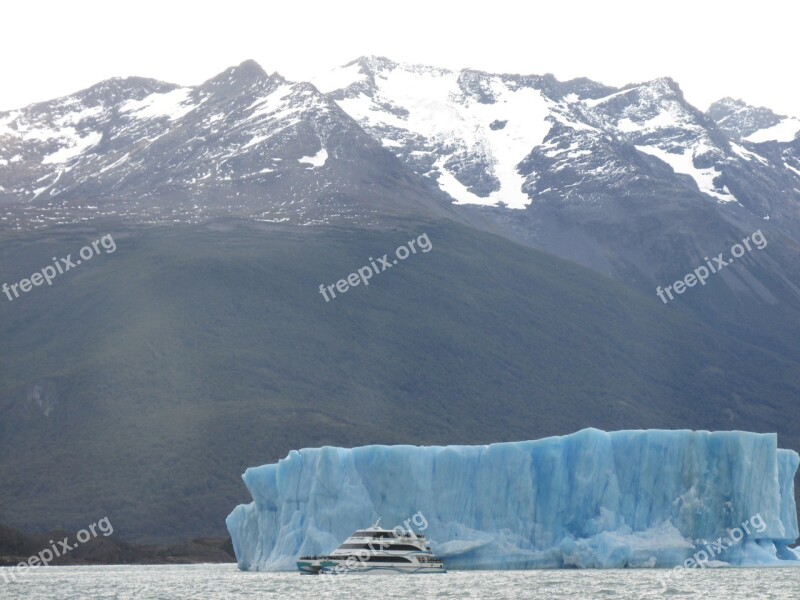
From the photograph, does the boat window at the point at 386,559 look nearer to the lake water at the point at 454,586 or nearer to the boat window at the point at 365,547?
the boat window at the point at 365,547

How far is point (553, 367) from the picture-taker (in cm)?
17788

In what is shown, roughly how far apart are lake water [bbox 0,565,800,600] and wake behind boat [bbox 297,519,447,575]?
22.8 inches

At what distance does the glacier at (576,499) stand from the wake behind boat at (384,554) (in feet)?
4.57

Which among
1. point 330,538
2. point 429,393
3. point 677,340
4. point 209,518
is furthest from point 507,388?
point 330,538

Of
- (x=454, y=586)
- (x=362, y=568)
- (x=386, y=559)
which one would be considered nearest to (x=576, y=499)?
(x=454, y=586)

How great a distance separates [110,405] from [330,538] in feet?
296

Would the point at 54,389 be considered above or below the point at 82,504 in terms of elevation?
above

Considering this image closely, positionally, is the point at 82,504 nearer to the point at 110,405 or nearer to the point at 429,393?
the point at 110,405

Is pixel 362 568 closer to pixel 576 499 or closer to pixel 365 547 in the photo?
pixel 365 547

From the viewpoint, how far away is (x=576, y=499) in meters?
60.8

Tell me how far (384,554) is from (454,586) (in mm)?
4207

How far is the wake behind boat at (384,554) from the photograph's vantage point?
59344 mm

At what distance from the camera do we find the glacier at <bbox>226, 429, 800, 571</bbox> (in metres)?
59.1

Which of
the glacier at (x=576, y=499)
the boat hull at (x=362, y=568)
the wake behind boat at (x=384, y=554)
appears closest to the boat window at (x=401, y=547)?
the wake behind boat at (x=384, y=554)
